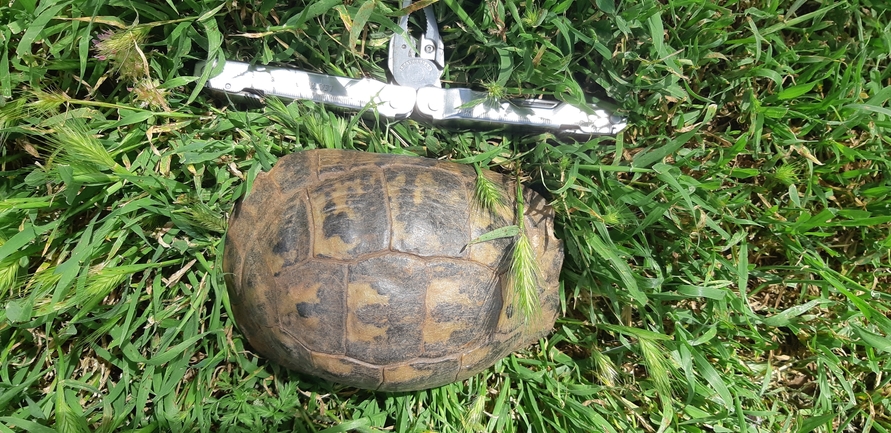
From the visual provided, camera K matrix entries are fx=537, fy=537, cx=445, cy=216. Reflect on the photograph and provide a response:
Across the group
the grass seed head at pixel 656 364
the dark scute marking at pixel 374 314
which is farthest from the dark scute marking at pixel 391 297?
the grass seed head at pixel 656 364

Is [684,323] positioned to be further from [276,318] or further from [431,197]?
[276,318]

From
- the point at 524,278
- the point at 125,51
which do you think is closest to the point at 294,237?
the point at 524,278

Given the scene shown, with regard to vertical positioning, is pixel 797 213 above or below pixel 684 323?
above

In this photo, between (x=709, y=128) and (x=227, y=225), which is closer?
(x=227, y=225)

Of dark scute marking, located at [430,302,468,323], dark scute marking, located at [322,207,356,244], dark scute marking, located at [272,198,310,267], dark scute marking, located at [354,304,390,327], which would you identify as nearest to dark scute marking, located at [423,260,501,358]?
dark scute marking, located at [430,302,468,323]

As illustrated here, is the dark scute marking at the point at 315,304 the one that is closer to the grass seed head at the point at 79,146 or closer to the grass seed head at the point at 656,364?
the grass seed head at the point at 79,146

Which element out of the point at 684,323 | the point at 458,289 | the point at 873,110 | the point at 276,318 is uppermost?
the point at 873,110

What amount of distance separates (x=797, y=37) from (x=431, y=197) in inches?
79.0

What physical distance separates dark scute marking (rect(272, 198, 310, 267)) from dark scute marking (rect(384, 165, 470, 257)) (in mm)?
320

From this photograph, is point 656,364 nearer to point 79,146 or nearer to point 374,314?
point 374,314

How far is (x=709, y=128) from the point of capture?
8.43ft

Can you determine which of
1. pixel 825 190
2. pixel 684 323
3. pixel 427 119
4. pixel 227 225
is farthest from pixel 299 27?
pixel 825 190

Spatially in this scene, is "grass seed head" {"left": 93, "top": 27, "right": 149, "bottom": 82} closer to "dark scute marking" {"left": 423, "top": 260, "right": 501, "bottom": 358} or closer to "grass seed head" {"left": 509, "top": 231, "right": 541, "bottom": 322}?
"dark scute marking" {"left": 423, "top": 260, "right": 501, "bottom": 358}

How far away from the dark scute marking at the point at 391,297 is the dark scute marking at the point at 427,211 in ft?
0.21
